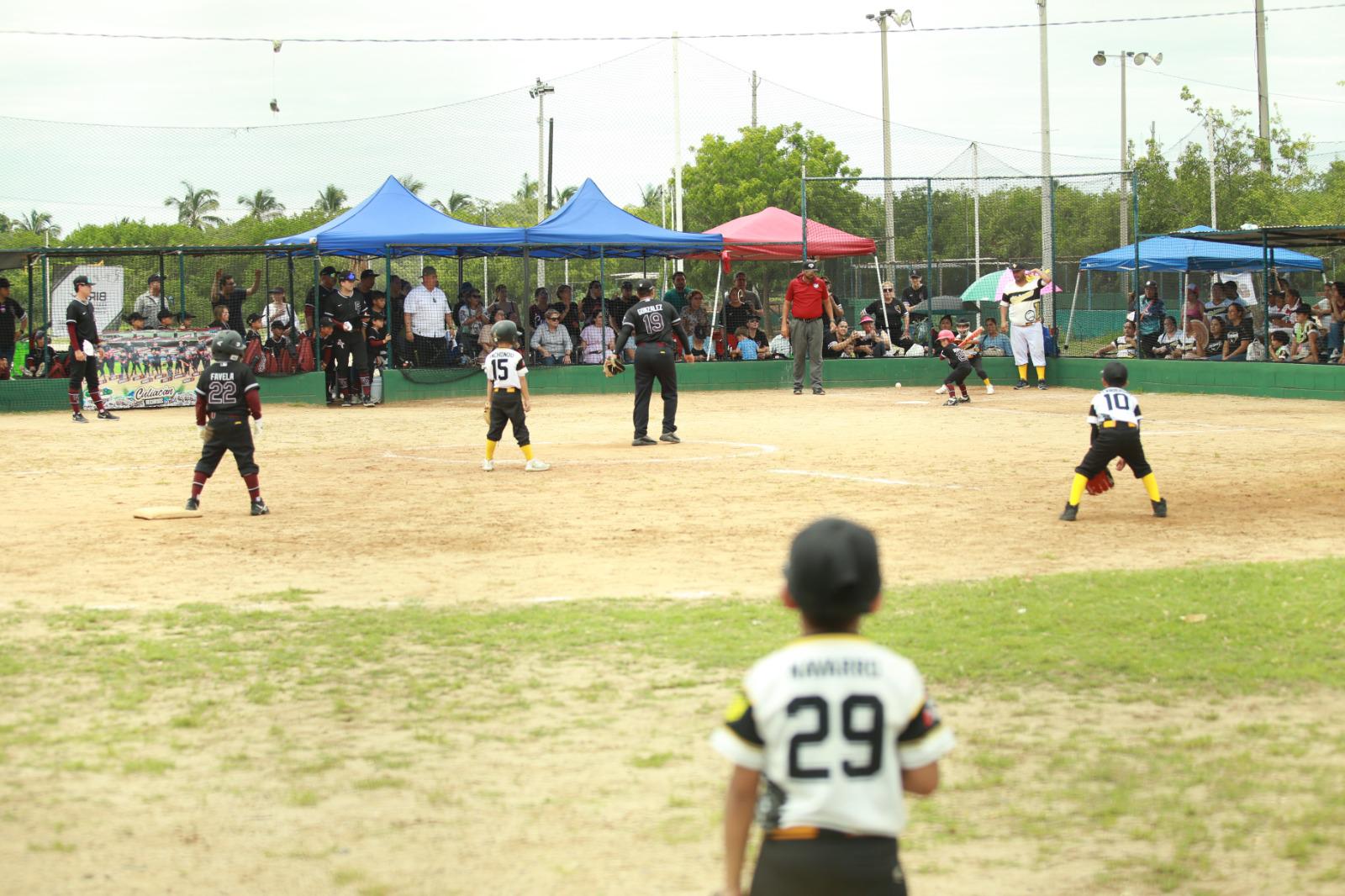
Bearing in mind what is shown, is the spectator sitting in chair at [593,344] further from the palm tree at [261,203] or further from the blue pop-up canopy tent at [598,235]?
the palm tree at [261,203]

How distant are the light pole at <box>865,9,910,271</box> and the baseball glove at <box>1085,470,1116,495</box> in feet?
54.9

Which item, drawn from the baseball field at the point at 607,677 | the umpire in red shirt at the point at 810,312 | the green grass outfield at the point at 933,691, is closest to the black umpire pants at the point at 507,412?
the baseball field at the point at 607,677

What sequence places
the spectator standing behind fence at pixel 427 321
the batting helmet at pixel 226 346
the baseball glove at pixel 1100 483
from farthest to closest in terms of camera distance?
the spectator standing behind fence at pixel 427 321
the batting helmet at pixel 226 346
the baseball glove at pixel 1100 483

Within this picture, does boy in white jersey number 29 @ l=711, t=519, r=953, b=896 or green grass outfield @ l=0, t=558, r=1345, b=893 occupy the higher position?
boy in white jersey number 29 @ l=711, t=519, r=953, b=896

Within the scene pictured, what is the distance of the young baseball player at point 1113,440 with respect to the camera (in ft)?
35.8

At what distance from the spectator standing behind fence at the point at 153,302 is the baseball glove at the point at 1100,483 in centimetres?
1845

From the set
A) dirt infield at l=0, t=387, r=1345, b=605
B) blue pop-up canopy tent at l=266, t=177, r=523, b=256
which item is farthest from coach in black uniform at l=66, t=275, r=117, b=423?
blue pop-up canopy tent at l=266, t=177, r=523, b=256

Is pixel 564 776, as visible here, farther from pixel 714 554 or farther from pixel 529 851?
pixel 714 554

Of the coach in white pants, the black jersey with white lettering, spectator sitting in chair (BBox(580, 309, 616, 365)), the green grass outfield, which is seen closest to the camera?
the green grass outfield

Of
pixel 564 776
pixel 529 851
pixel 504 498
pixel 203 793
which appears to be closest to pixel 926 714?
pixel 529 851

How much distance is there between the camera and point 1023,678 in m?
6.45

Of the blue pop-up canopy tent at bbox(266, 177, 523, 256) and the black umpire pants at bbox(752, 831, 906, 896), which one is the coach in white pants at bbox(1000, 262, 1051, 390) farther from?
the black umpire pants at bbox(752, 831, 906, 896)

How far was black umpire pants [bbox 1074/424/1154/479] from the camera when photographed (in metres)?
10.9

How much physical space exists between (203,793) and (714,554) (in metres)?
5.19
